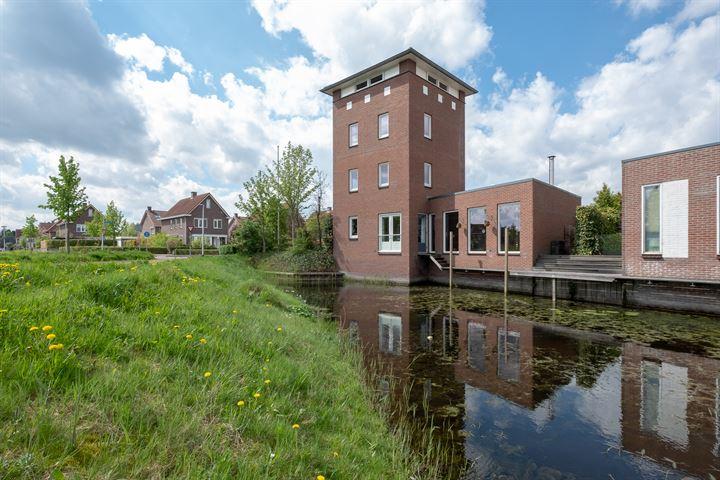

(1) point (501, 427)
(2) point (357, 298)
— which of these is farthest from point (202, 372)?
(2) point (357, 298)

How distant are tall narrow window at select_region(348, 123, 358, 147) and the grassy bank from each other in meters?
18.2

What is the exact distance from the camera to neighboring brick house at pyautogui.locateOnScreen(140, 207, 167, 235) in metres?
60.5

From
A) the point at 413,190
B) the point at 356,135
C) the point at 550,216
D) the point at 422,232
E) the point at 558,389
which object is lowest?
the point at 558,389

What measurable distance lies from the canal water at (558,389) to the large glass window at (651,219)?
2.62 m

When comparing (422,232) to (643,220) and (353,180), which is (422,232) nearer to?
(353,180)

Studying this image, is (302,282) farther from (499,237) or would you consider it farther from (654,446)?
(654,446)

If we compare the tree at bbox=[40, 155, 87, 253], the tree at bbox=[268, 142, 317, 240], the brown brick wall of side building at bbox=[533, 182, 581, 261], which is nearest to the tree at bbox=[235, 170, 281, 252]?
the tree at bbox=[268, 142, 317, 240]

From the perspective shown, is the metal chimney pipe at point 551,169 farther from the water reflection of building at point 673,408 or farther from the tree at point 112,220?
the tree at point 112,220

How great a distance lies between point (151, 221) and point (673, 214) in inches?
2706

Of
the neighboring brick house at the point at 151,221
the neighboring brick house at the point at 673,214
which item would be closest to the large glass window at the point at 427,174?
the neighboring brick house at the point at 673,214

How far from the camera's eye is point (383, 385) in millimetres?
4883

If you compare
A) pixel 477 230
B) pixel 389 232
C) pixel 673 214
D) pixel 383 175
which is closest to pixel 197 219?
pixel 383 175

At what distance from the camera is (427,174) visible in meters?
19.9

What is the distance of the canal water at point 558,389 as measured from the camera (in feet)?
11.0
